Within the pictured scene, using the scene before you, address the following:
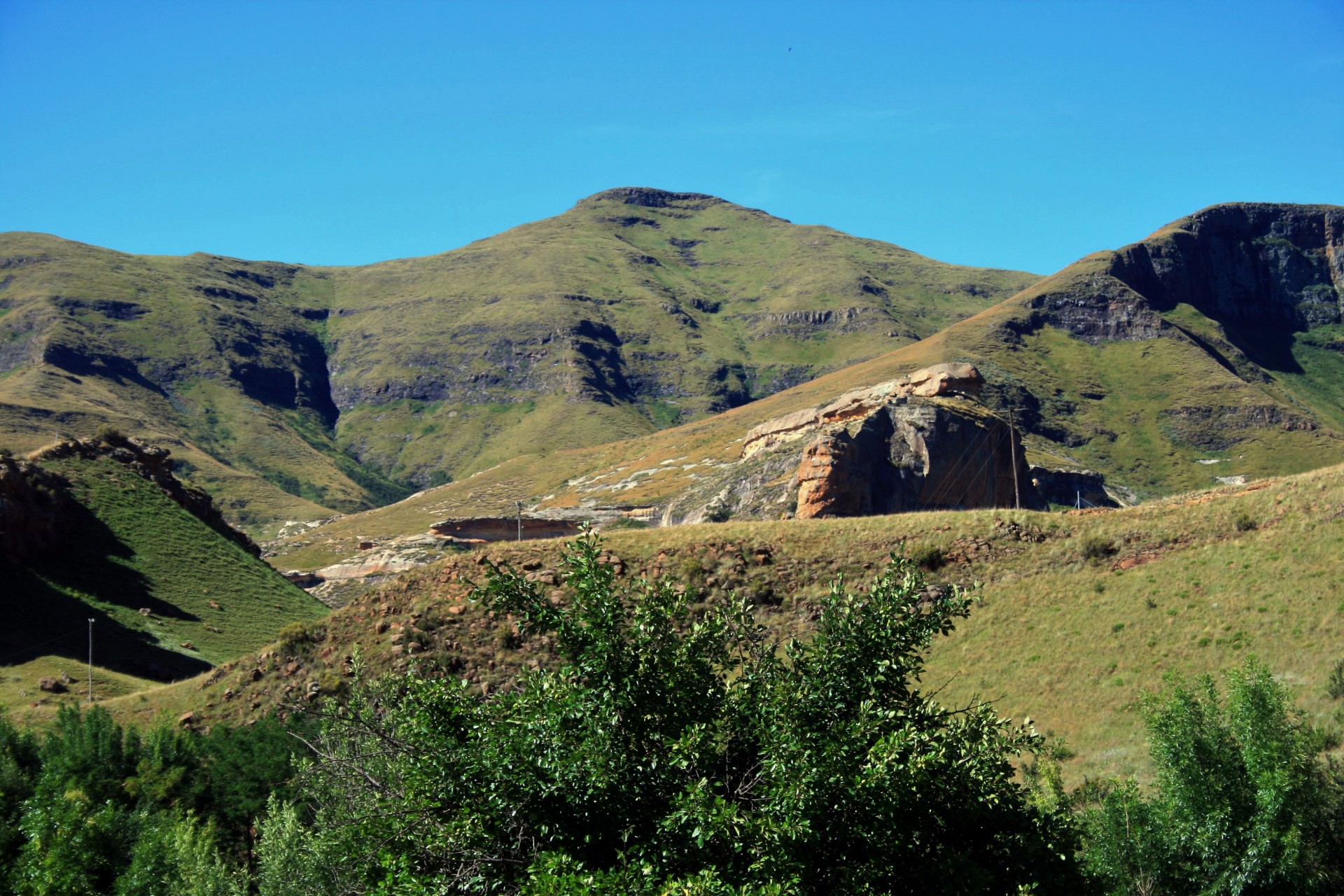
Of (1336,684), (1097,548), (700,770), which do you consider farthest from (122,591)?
(1336,684)

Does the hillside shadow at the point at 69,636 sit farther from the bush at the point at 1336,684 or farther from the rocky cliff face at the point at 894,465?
the bush at the point at 1336,684

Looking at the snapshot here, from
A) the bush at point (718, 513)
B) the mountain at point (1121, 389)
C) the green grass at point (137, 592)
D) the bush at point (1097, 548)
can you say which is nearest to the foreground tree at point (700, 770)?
the bush at point (1097, 548)

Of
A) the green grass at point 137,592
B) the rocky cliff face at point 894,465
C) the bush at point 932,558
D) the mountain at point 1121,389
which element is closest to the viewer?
the bush at point 932,558

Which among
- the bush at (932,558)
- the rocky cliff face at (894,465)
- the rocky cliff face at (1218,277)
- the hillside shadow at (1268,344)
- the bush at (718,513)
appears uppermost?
the rocky cliff face at (1218,277)

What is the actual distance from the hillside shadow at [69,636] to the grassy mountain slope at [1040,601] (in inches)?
393

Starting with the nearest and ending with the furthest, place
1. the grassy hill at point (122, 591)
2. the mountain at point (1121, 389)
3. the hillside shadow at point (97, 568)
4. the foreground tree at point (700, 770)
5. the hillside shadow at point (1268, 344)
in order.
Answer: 1. the foreground tree at point (700, 770)
2. the grassy hill at point (122, 591)
3. the hillside shadow at point (97, 568)
4. the mountain at point (1121, 389)
5. the hillside shadow at point (1268, 344)

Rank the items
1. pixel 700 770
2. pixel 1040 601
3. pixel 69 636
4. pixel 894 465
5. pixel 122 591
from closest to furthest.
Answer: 1. pixel 700 770
2. pixel 1040 601
3. pixel 69 636
4. pixel 894 465
5. pixel 122 591

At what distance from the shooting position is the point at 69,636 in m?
48.1

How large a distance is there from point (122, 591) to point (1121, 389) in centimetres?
11591

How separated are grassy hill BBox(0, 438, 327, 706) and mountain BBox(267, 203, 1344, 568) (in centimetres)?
3792

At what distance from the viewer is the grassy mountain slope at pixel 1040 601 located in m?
24.8

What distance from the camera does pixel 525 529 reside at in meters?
92.7

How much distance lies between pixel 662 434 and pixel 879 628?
125288mm

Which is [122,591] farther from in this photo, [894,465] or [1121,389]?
[1121,389]
